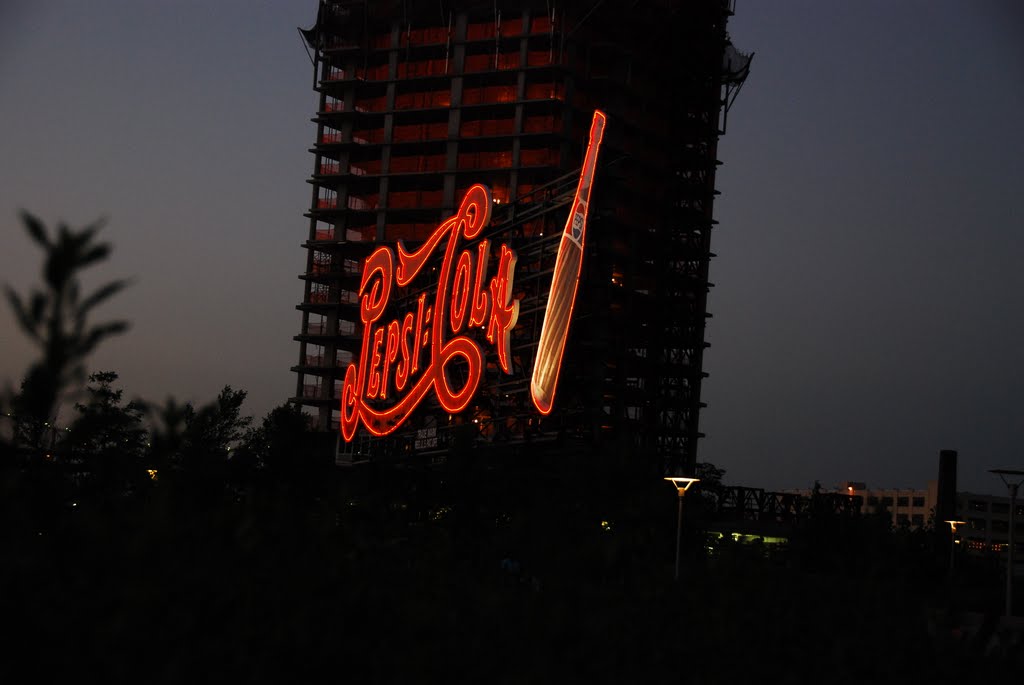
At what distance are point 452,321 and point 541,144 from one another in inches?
1679

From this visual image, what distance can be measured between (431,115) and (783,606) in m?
88.6

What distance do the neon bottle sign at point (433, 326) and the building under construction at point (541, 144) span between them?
68.0 ft

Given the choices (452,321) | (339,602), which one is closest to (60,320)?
(339,602)

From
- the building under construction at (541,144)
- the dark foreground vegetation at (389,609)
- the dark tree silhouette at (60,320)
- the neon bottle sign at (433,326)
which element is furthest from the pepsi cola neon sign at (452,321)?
the dark tree silhouette at (60,320)

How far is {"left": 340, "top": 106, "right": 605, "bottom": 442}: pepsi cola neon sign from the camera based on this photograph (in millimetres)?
47969

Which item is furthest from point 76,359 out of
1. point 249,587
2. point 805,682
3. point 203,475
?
point 203,475

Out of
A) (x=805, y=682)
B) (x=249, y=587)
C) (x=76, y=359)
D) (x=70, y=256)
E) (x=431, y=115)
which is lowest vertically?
(x=805, y=682)

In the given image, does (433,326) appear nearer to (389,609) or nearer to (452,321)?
(452,321)

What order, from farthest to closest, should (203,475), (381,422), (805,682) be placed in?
(381,422), (203,475), (805,682)

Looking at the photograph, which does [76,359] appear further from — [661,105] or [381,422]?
[661,105]

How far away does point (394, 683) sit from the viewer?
874 centimetres

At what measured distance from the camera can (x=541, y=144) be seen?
94.1 metres

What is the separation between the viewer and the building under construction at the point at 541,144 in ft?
301

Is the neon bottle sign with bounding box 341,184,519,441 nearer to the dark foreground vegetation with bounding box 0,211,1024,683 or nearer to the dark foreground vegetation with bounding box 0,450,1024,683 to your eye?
the dark foreground vegetation with bounding box 0,211,1024,683
